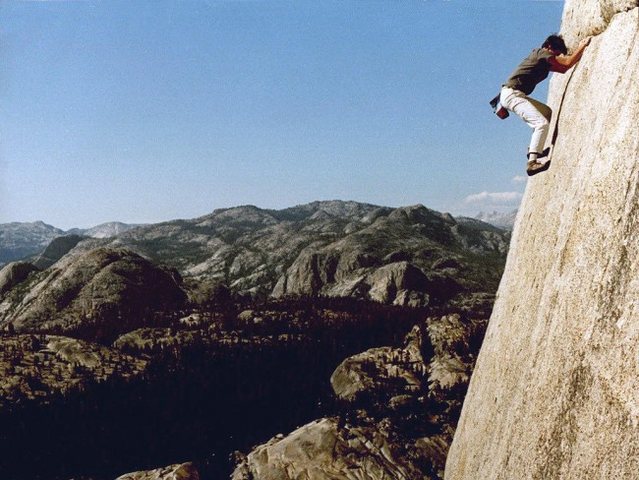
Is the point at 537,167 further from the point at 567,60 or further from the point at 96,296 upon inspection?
Answer: the point at 96,296

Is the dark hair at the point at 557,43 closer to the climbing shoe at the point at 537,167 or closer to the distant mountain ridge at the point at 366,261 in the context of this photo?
the climbing shoe at the point at 537,167

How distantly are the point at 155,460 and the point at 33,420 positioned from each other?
4825mm

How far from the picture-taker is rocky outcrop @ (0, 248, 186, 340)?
30.7 metres

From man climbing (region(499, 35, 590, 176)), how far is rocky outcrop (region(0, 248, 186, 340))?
25001mm

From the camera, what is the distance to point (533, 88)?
8.83 m

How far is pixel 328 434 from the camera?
11.5 metres

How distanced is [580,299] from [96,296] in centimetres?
3555

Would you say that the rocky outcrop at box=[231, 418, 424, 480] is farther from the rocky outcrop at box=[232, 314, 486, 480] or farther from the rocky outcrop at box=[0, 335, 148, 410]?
the rocky outcrop at box=[0, 335, 148, 410]

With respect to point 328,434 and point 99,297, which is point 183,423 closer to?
point 328,434

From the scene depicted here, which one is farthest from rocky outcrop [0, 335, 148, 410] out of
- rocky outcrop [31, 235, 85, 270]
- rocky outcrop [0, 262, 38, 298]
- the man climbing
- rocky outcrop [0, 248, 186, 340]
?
rocky outcrop [31, 235, 85, 270]

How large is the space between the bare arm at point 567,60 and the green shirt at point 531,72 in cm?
14

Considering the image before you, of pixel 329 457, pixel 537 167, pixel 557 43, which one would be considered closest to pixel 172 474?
pixel 329 457

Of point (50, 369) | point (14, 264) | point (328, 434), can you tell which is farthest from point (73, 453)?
point (14, 264)

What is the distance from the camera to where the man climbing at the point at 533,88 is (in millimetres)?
8266
